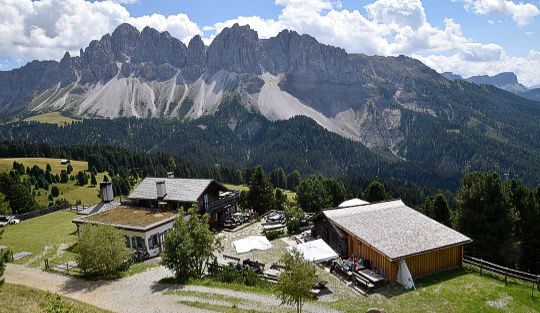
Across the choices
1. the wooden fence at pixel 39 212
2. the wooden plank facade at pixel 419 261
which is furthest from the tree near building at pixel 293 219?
the wooden fence at pixel 39 212

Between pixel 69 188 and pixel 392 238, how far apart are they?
115743 millimetres

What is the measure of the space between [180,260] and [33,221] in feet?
123

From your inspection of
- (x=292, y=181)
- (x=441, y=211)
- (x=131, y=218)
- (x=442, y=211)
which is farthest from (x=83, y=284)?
(x=292, y=181)

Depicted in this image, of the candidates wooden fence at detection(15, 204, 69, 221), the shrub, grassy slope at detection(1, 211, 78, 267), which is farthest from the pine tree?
wooden fence at detection(15, 204, 69, 221)

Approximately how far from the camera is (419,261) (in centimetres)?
3403

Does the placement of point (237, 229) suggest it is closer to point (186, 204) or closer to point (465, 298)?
point (186, 204)

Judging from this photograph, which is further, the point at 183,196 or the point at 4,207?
the point at 4,207

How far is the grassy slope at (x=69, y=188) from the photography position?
375ft

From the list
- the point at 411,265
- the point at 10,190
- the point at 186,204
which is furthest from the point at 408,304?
the point at 10,190

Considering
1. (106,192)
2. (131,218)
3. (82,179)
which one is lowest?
(82,179)

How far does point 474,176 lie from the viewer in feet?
157

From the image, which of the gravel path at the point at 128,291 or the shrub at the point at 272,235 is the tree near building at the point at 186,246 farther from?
the shrub at the point at 272,235

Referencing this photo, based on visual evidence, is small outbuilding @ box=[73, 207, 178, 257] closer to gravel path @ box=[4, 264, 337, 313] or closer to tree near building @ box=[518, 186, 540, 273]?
gravel path @ box=[4, 264, 337, 313]

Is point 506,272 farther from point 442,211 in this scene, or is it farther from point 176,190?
point 176,190
